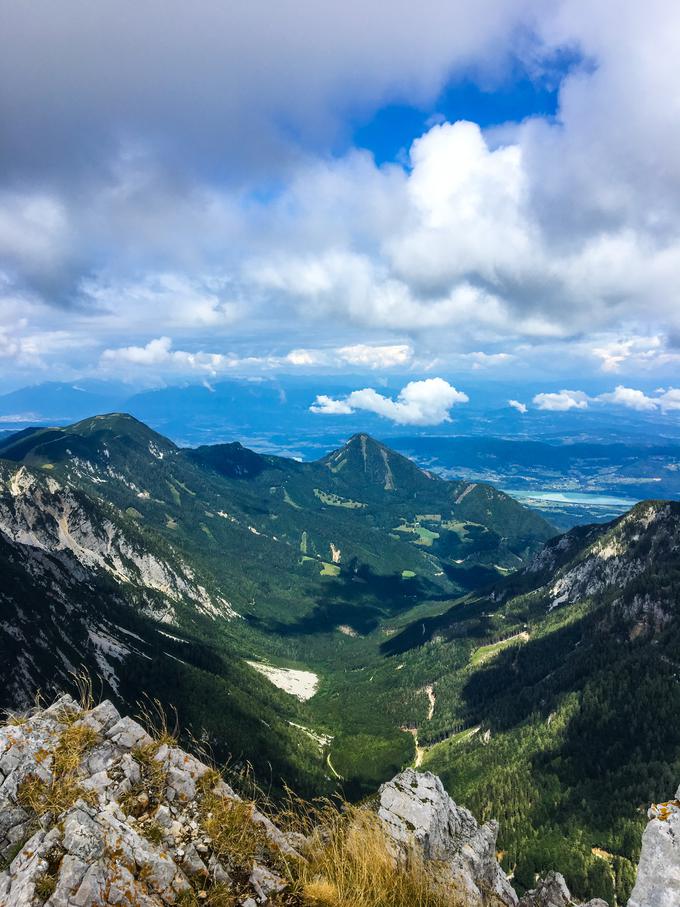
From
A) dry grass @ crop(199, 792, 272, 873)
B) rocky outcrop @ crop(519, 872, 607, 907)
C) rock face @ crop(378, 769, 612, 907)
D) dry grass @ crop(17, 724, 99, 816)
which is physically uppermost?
dry grass @ crop(17, 724, 99, 816)

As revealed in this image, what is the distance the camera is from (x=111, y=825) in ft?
45.7

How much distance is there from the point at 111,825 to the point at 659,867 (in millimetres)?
15661

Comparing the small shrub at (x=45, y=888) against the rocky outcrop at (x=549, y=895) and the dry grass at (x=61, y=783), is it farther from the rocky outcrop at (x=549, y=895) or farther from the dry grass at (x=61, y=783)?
the rocky outcrop at (x=549, y=895)

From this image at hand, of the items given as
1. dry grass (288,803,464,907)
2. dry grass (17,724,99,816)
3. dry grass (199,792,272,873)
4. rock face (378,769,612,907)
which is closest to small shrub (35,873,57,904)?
dry grass (17,724,99,816)

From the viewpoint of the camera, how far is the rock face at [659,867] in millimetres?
12984

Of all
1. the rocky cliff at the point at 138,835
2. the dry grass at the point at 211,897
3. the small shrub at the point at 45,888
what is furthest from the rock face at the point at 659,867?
the small shrub at the point at 45,888

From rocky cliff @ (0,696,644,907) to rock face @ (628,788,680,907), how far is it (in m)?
0.03

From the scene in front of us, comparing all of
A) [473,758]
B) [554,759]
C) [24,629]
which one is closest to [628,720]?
[554,759]

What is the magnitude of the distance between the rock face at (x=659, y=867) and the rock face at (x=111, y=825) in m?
10.1

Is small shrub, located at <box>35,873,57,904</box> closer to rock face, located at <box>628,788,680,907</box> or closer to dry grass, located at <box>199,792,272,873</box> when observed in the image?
dry grass, located at <box>199,792,272,873</box>

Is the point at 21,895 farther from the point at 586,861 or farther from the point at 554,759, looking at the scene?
the point at 554,759

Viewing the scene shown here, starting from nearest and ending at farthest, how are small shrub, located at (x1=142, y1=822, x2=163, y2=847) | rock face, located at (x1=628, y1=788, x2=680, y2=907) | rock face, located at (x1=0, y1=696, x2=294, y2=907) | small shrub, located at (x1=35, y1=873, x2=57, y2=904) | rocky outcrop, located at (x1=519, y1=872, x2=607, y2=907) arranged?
1. small shrub, located at (x1=35, y1=873, x2=57, y2=904)
2. rock face, located at (x1=0, y1=696, x2=294, y2=907)
3. rock face, located at (x1=628, y1=788, x2=680, y2=907)
4. small shrub, located at (x1=142, y1=822, x2=163, y2=847)
5. rocky outcrop, located at (x1=519, y1=872, x2=607, y2=907)

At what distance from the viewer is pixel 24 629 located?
499 feet

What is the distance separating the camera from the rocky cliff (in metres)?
12.3
